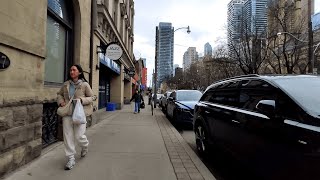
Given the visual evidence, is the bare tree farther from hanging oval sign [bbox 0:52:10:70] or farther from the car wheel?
hanging oval sign [bbox 0:52:10:70]

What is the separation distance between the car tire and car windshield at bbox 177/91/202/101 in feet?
26.9

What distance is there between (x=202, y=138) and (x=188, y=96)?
359 inches

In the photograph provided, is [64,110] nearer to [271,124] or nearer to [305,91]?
[271,124]

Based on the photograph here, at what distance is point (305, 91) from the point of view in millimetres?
4918

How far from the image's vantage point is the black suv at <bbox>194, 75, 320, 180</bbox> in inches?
160

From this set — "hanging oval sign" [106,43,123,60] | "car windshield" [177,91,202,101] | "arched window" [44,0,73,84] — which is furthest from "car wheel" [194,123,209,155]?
"hanging oval sign" [106,43,123,60]

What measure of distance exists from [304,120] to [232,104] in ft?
7.97

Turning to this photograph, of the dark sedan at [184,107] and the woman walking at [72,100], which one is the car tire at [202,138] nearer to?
the woman walking at [72,100]

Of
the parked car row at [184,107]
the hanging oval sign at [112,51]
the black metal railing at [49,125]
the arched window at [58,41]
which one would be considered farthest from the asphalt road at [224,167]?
the hanging oval sign at [112,51]

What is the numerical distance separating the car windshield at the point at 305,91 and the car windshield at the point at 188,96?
11.9m

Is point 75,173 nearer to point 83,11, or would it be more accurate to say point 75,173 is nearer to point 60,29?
point 60,29

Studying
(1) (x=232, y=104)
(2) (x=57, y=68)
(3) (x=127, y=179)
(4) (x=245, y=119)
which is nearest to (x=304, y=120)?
(4) (x=245, y=119)

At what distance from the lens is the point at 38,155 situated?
730 centimetres

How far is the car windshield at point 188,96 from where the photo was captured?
688 inches
